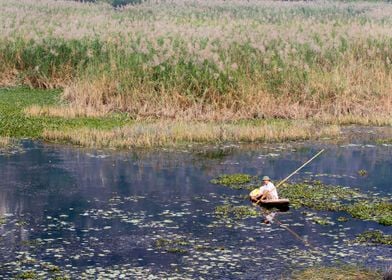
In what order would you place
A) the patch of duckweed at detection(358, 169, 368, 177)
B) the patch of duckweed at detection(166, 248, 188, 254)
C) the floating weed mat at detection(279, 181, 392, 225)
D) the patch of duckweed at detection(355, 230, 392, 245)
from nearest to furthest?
the patch of duckweed at detection(166, 248, 188, 254) < the patch of duckweed at detection(355, 230, 392, 245) < the floating weed mat at detection(279, 181, 392, 225) < the patch of duckweed at detection(358, 169, 368, 177)

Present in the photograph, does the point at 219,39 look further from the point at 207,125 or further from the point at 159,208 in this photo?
the point at 159,208

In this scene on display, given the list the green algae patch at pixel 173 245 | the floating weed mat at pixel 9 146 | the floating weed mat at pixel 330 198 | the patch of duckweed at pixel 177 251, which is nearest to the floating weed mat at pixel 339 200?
the floating weed mat at pixel 330 198

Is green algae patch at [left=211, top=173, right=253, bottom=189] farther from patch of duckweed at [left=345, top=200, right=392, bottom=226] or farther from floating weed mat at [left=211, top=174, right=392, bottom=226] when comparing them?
patch of duckweed at [left=345, top=200, right=392, bottom=226]

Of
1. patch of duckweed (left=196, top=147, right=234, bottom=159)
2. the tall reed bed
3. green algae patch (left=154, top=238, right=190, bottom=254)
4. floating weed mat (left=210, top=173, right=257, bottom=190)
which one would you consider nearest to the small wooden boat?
floating weed mat (left=210, top=173, right=257, bottom=190)

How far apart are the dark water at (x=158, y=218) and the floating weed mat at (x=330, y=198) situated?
37 cm

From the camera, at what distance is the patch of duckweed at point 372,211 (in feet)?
51.8

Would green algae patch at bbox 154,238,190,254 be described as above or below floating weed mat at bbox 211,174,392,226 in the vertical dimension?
below

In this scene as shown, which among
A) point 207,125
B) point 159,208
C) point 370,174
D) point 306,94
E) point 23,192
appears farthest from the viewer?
point 306,94

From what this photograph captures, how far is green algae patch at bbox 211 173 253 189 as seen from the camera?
59.8 feet

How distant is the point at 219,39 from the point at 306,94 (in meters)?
3.69

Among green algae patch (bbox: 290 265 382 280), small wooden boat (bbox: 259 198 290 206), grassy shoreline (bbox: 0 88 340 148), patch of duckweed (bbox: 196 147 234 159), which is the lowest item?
green algae patch (bbox: 290 265 382 280)

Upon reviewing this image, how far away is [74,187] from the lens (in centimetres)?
1784

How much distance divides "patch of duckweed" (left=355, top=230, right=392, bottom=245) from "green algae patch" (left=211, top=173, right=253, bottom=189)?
374cm

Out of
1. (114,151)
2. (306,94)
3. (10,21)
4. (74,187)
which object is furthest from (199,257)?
(10,21)
